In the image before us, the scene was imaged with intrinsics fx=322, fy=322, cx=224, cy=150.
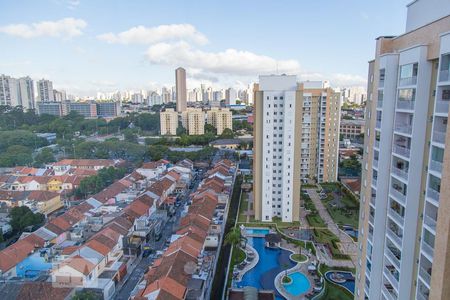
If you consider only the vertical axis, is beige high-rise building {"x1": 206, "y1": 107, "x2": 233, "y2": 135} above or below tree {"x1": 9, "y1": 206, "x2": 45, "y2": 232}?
above

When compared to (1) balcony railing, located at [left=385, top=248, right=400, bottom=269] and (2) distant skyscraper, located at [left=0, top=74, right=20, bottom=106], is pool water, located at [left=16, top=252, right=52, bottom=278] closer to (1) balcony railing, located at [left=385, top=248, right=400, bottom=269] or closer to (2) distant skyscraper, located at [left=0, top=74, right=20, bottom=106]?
(1) balcony railing, located at [left=385, top=248, right=400, bottom=269]

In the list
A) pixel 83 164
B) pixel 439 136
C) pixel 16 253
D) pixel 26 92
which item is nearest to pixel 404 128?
pixel 439 136

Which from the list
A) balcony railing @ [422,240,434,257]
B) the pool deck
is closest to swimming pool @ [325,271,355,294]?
the pool deck

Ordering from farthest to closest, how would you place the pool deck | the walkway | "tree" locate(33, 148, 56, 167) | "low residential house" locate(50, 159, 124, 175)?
"tree" locate(33, 148, 56, 167)
"low residential house" locate(50, 159, 124, 175)
the walkway
the pool deck

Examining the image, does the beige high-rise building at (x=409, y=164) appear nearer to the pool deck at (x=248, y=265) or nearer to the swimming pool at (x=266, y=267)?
the swimming pool at (x=266, y=267)

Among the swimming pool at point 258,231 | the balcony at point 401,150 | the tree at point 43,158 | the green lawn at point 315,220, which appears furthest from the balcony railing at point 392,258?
the tree at point 43,158

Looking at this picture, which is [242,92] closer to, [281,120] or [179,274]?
[281,120]
